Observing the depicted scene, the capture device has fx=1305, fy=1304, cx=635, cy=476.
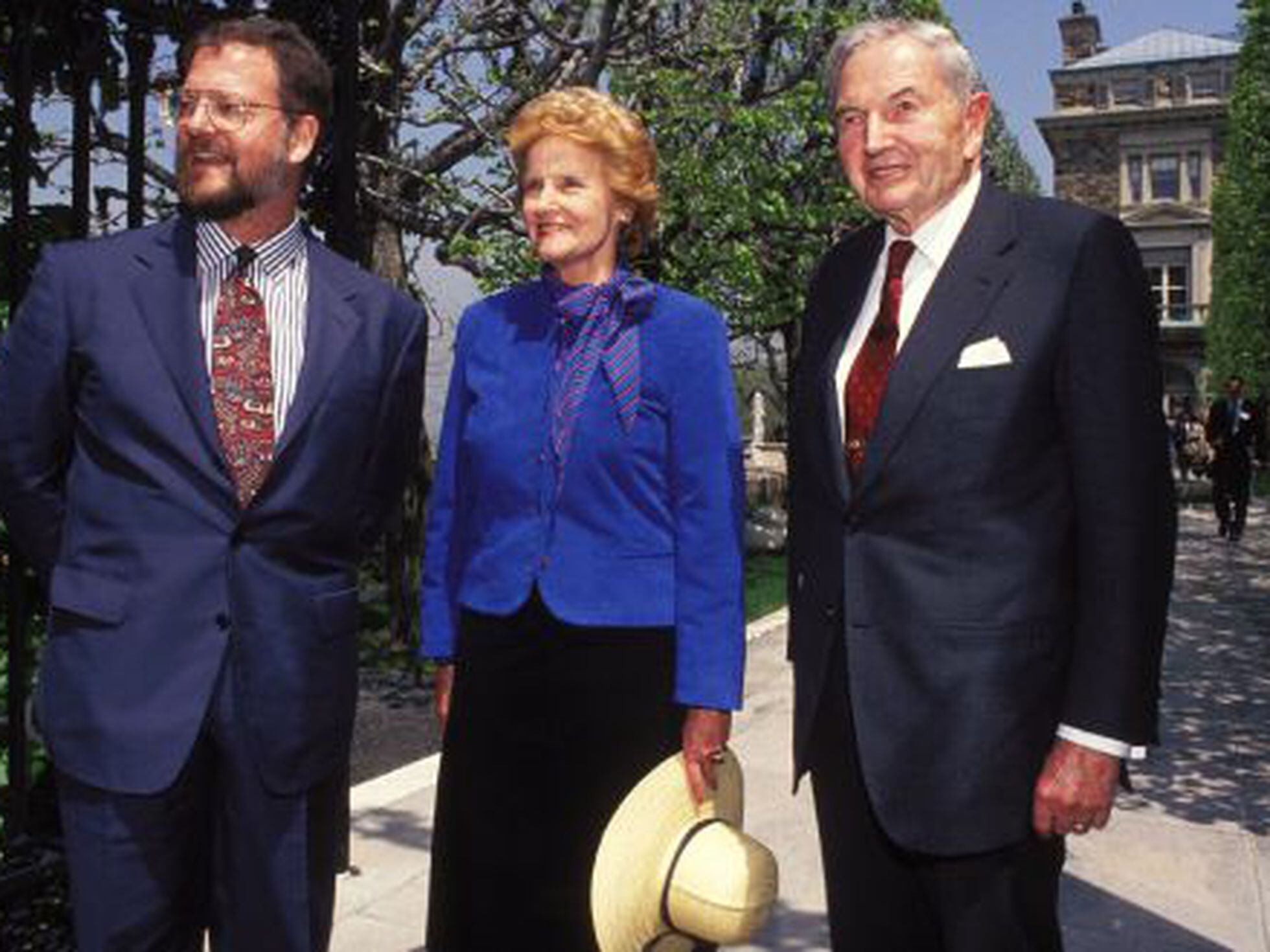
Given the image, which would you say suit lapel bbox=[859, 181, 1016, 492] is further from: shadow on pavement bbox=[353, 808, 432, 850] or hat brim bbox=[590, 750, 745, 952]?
shadow on pavement bbox=[353, 808, 432, 850]

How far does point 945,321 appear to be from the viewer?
2455 millimetres

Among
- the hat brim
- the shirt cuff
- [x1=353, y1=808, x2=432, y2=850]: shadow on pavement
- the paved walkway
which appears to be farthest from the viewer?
[x1=353, y1=808, x2=432, y2=850]: shadow on pavement

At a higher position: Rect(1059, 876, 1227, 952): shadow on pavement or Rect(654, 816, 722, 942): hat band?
Rect(654, 816, 722, 942): hat band

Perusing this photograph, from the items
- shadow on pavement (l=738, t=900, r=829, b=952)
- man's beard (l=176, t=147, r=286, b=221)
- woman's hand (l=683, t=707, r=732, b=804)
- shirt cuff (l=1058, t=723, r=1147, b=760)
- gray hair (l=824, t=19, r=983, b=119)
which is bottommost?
shadow on pavement (l=738, t=900, r=829, b=952)

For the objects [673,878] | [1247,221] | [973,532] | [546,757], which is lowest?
[673,878]

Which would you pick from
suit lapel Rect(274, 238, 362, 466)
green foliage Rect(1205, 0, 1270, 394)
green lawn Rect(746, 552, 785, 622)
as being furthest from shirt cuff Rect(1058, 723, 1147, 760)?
green foliage Rect(1205, 0, 1270, 394)

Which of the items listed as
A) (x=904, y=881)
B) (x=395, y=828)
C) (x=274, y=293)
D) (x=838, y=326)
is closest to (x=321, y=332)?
(x=274, y=293)

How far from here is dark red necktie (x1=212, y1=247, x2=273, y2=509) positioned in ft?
8.36

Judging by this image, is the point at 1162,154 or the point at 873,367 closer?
the point at 873,367

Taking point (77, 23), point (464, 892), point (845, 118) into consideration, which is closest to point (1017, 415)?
point (845, 118)

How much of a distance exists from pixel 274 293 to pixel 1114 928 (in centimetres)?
342

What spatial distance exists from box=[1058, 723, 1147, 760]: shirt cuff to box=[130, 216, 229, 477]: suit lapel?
64.8 inches

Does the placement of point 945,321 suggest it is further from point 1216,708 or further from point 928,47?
point 1216,708

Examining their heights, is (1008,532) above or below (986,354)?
below
